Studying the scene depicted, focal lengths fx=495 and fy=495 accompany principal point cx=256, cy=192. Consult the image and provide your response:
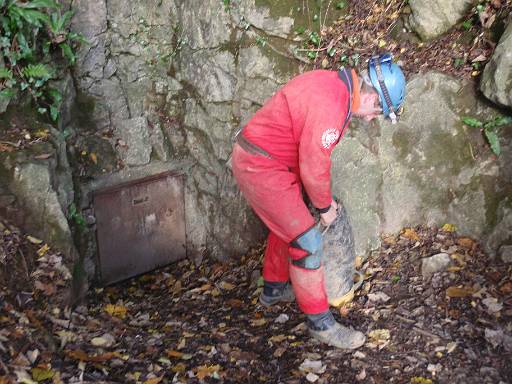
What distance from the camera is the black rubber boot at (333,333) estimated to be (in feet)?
12.6

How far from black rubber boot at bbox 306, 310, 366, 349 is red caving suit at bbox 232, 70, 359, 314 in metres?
0.08

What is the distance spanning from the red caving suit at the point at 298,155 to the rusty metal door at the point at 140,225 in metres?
2.23

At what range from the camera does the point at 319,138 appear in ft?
11.3

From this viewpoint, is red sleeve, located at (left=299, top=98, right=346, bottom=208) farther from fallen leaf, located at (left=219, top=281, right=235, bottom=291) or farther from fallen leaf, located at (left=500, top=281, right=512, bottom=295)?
fallen leaf, located at (left=219, top=281, right=235, bottom=291)

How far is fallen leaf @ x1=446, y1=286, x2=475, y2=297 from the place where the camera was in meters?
4.08

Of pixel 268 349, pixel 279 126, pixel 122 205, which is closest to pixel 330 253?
pixel 268 349

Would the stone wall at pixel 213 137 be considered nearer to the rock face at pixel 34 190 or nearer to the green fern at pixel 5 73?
the rock face at pixel 34 190

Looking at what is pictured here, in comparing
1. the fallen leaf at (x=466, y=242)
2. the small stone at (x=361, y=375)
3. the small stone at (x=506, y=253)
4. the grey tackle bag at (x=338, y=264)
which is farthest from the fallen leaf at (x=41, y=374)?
the small stone at (x=506, y=253)

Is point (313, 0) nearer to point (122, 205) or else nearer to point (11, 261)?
point (122, 205)

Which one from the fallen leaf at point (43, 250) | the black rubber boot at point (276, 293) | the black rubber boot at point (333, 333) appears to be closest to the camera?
the black rubber boot at point (333, 333)

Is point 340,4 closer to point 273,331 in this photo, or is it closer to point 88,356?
point 273,331

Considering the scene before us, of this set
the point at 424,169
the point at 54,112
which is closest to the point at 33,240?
the point at 54,112

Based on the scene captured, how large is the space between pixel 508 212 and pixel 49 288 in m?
4.04

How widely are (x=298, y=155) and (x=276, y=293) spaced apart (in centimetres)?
147
